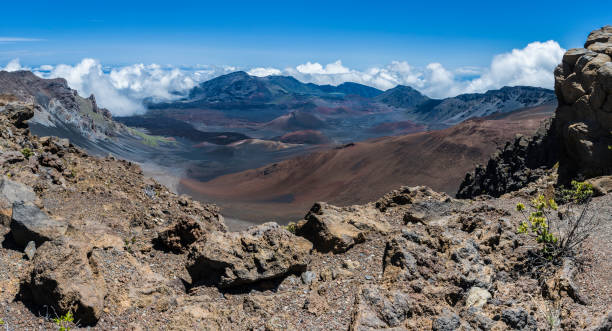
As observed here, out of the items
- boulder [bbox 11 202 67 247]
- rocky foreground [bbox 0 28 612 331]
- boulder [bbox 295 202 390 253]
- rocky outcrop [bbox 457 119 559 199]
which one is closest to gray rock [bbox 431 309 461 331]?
rocky foreground [bbox 0 28 612 331]

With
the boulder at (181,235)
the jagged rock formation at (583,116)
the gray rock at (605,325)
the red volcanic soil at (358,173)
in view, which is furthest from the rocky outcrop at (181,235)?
the red volcanic soil at (358,173)

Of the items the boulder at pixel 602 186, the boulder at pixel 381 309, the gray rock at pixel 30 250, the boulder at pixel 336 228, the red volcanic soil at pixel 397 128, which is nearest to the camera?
the boulder at pixel 381 309

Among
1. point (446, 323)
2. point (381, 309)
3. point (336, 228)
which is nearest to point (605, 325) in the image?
point (446, 323)

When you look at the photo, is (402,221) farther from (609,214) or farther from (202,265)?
(202,265)

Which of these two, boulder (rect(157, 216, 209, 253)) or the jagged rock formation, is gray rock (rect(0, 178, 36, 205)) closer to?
boulder (rect(157, 216, 209, 253))

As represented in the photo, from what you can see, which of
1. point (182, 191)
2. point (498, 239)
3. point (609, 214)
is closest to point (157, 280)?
point (498, 239)

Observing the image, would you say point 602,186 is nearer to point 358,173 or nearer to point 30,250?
point 30,250

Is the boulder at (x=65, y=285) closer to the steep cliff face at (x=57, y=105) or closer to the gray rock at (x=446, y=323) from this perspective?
the gray rock at (x=446, y=323)
